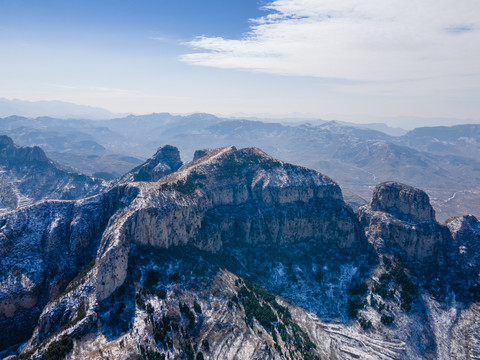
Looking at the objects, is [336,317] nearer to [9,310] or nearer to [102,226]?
[102,226]

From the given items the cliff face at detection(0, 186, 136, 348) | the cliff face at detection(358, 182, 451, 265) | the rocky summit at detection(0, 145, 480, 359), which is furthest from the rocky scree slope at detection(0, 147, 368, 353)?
the cliff face at detection(358, 182, 451, 265)

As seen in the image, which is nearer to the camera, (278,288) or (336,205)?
(278,288)

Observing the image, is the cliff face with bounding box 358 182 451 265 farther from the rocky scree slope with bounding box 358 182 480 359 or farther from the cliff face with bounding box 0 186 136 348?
the cliff face with bounding box 0 186 136 348

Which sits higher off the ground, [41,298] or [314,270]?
[41,298]

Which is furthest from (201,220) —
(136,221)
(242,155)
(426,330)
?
(426,330)

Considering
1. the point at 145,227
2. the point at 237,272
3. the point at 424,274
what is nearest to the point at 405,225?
the point at 424,274

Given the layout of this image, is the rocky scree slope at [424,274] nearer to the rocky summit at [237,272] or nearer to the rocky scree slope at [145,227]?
the rocky summit at [237,272]

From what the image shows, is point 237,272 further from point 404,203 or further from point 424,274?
point 404,203
